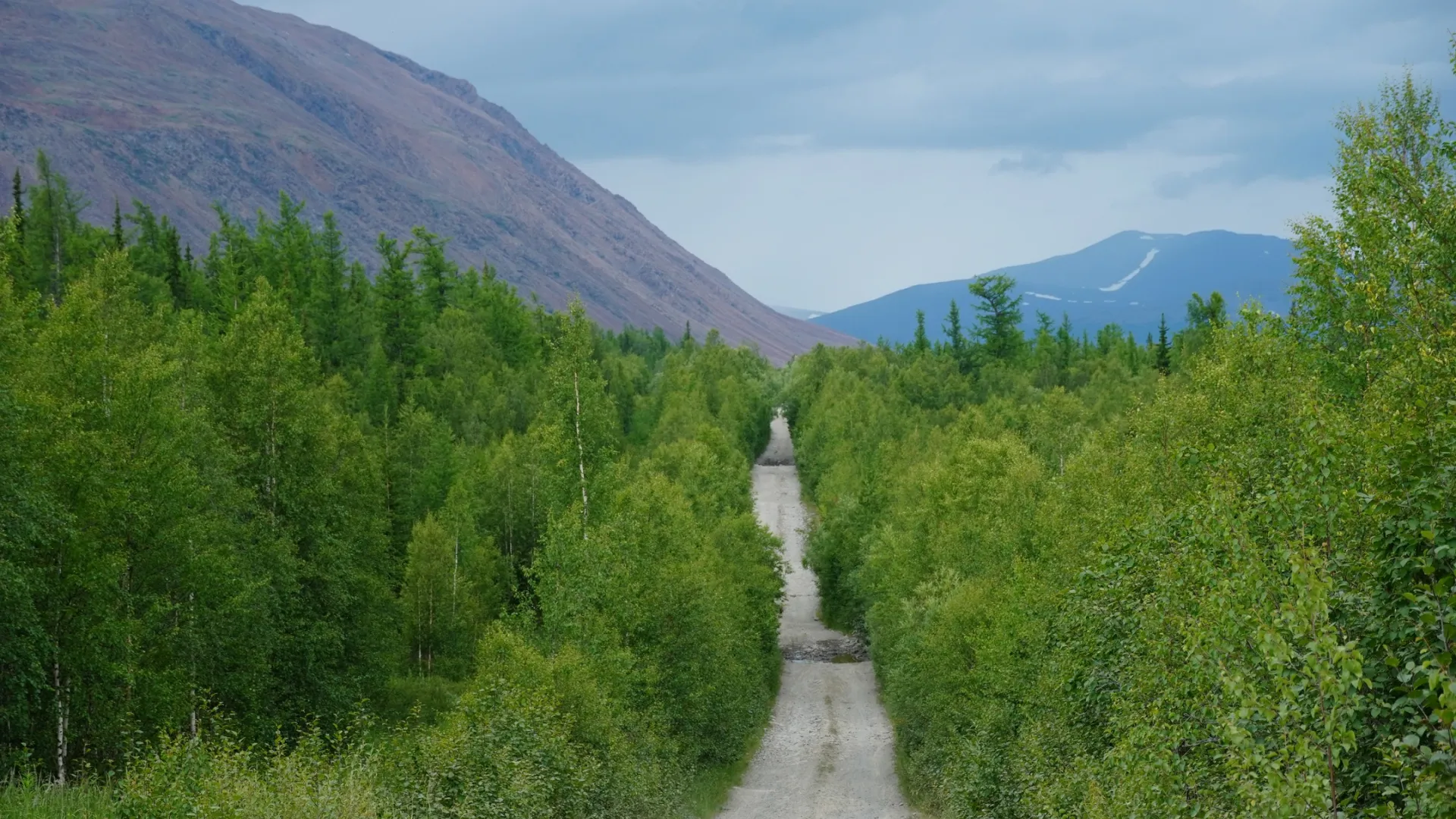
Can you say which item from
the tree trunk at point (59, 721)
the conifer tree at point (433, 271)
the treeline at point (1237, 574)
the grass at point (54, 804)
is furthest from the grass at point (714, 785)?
the conifer tree at point (433, 271)

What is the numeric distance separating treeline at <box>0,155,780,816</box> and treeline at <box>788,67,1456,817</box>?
11.2 meters

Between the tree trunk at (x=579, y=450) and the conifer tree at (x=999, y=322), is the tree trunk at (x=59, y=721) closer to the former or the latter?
the tree trunk at (x=579, y=450)

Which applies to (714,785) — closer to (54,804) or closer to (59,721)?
(59,721)

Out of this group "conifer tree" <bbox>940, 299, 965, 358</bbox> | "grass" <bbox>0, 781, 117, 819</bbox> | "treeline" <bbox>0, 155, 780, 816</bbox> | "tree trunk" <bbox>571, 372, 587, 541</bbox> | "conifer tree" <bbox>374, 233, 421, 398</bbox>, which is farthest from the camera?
"conifer tree" <bbox>940, 299, 965, 358</bbox>

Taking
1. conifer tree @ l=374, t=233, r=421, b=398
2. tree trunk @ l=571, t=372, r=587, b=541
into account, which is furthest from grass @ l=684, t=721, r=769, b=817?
conifer tree @ l=374, t=233, r=421, b=398

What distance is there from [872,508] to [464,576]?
33.9m

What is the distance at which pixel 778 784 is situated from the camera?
50.1 m

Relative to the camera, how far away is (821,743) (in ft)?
190

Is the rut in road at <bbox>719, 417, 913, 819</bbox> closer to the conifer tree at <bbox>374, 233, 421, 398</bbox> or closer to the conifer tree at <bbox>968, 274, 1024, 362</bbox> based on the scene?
the conifer tree at <bbox>374, 233, 421, 398</bbox>

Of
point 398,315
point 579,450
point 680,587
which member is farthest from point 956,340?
point 680,587

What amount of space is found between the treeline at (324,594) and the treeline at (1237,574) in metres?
11.2

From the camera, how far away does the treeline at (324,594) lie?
27391 mm

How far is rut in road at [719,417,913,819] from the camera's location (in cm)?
4641

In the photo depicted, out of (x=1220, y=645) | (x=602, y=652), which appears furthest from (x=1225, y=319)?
(x=1220, y=645)
